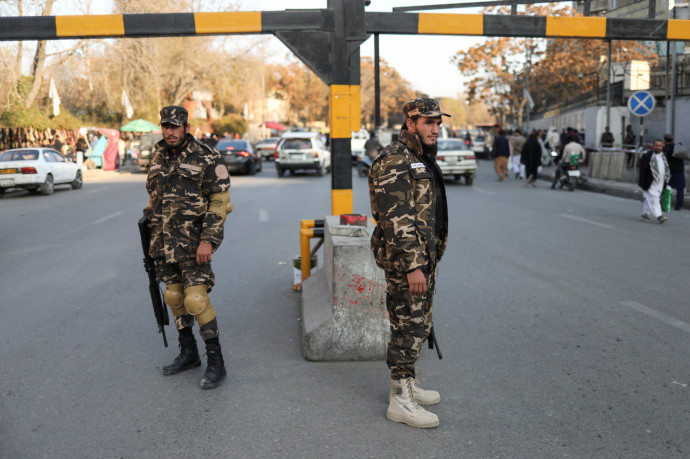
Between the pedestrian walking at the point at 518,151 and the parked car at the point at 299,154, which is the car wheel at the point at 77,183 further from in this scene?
the pedestrian walking at the point at 518,151

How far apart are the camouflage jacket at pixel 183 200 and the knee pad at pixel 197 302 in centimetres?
21

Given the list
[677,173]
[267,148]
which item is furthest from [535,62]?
[677,173]

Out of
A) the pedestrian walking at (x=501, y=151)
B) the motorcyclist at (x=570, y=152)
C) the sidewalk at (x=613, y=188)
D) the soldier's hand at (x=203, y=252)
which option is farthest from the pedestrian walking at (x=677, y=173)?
the soldier's hand at (x=203, y=252)

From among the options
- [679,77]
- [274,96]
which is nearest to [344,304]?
[679,77]

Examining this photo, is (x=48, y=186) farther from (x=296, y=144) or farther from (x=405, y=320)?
(x=405, y=320)

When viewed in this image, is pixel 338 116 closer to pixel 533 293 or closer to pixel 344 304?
pixel 344 304

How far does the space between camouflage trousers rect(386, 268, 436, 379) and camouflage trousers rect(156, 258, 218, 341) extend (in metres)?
1.25

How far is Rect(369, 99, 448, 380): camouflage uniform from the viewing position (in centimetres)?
357

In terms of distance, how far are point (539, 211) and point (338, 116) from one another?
31.0 feet

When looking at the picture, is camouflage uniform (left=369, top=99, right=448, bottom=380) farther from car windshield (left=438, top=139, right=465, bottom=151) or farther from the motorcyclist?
car windshield (left=438, top=139, right=465, bottom=151)

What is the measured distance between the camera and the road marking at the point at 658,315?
5.69 meters

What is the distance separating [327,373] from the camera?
4672 millimetres

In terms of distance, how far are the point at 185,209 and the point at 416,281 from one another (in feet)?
5.35

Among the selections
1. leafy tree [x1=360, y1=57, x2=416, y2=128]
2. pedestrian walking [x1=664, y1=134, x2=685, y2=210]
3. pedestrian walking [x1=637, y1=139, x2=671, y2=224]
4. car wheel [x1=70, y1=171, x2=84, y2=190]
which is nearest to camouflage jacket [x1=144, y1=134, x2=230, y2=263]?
pedestrian walking [x1=637, y1=139, x2=671, y2=224]
